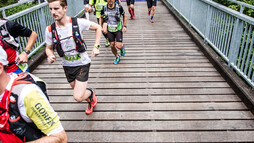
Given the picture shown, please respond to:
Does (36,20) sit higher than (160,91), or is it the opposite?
(36,20)

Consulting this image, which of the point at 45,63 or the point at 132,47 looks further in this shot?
the point at 132,47

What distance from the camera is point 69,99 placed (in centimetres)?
430

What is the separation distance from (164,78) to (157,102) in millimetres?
1062

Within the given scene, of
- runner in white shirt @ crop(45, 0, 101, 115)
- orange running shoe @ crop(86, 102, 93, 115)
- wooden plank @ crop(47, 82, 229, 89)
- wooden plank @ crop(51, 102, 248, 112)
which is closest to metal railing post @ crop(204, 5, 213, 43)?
wooden plank @ crop(47, 82, 229, 89)

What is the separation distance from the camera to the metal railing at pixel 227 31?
414 cm

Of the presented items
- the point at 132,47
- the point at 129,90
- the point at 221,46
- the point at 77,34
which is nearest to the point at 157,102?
the point at 129,90

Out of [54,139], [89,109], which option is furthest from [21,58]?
[54,139]

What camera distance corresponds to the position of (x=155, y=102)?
4082 millimetres

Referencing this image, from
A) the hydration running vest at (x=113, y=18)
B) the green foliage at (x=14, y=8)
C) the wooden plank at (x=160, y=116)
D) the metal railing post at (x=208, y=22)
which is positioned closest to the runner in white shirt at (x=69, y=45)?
the wooden plank at (x=160, y=116)

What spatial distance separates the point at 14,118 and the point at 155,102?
113 inches

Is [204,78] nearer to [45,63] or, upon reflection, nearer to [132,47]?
[132,47]

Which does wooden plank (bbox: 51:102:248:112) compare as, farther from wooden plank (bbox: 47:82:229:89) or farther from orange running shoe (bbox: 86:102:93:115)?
wooden plank (bbox: 47:82:229:89)

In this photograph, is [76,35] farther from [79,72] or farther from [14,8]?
[14,8]

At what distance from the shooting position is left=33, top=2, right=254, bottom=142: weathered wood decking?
10.8ft
